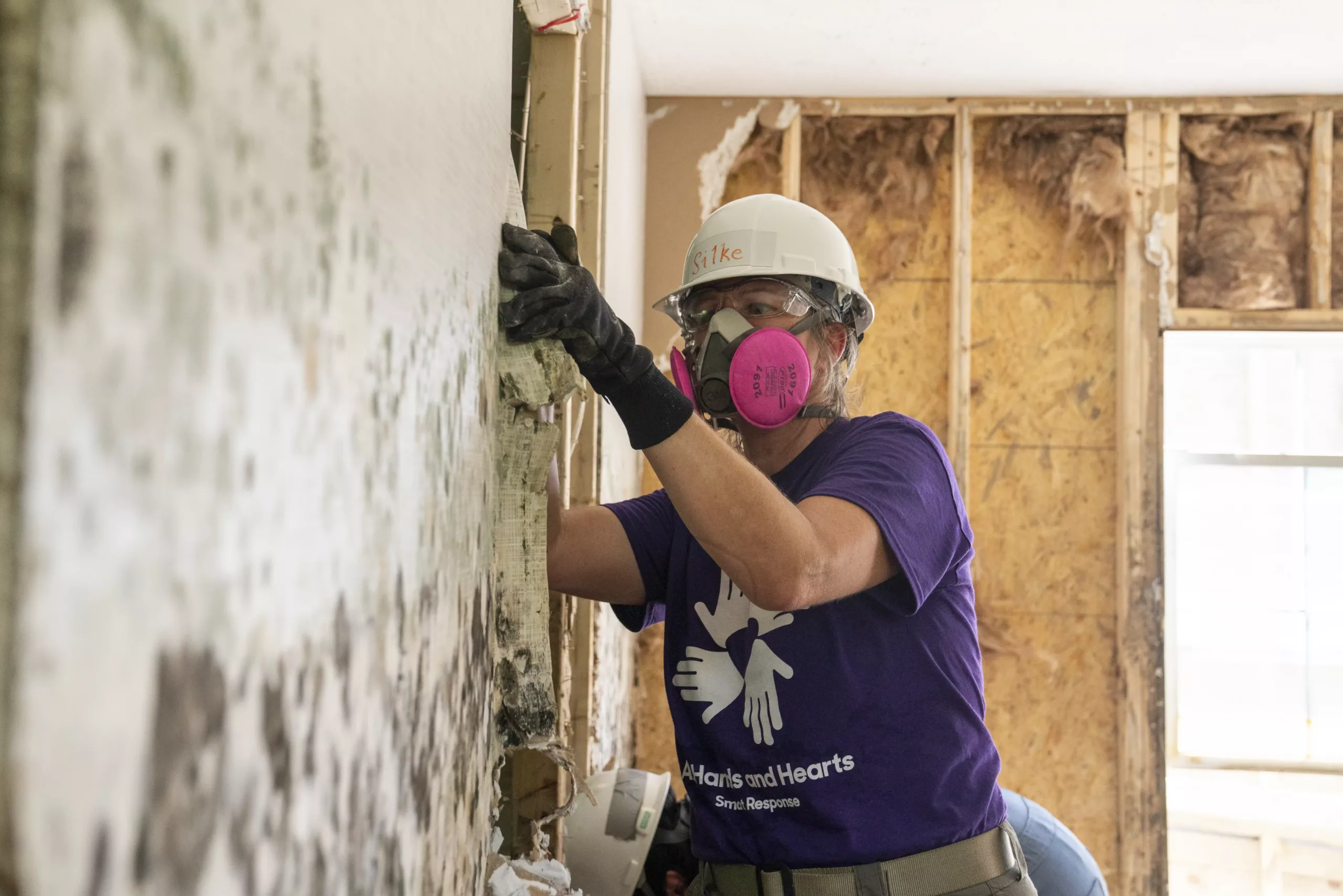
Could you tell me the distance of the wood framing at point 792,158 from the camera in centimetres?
357

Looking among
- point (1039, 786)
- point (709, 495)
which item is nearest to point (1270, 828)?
point (1039, 786)

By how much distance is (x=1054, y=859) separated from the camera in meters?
2.18

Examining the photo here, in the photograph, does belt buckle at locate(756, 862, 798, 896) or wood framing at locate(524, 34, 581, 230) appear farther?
wood framing at locate(524, 34, 581, 230)

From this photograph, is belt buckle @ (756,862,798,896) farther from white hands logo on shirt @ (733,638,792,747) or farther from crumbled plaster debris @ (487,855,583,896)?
crumbled plaster debris @ (487,855,583,896)

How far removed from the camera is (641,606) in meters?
1.61

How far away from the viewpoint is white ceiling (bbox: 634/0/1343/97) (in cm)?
293

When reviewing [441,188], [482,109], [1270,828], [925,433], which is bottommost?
[1270,828]

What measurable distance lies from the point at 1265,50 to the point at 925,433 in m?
2.85

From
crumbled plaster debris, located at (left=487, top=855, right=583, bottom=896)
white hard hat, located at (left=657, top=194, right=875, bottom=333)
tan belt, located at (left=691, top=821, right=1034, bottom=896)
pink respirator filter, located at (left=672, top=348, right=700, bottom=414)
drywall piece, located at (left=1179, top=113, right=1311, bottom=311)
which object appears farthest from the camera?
drywall piece, located at (left=1179, top=113, right=1311, bottom=311)

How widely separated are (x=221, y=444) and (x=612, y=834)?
1.88 metres

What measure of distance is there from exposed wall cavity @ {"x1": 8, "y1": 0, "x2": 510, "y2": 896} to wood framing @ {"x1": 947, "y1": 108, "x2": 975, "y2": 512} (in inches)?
128

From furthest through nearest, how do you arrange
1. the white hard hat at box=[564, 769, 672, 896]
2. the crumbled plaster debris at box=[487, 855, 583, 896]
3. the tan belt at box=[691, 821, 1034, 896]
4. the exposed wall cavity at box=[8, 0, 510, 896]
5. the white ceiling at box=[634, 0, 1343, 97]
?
1. the white ceiling at box=[634, 0, 1343, 97]
2. the white hard hat at box=[564, 769, 672, 896]
3. the tan belt at box=[691, 821, 1034, 896]
4. the crumbled plaster debris at box=[487, 855, 583, 896]
5. the exposed wall cavity at box=[8, 0, 510, 896]

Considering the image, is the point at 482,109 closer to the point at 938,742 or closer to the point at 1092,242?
the point at 938,742

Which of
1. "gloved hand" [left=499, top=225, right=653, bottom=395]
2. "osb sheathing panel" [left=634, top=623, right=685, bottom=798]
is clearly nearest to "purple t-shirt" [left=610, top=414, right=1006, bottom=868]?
"gloved hand" [left=499, top=225, right=653, bottom=395]
